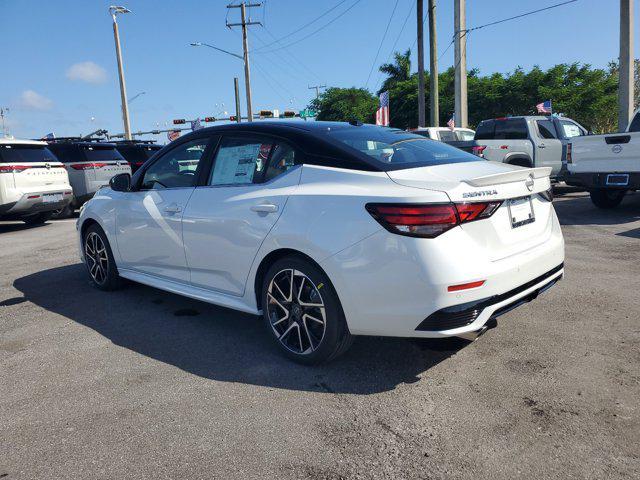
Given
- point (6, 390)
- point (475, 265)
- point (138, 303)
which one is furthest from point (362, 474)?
point (138, 303)

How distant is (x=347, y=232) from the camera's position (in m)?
3.06

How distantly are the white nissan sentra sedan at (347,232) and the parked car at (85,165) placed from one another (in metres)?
9.06

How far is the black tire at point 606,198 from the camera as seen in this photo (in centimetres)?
1020

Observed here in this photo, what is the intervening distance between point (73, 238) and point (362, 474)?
861 centimetres

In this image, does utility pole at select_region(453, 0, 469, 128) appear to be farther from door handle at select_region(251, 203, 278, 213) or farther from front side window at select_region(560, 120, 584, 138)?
door handle at select_region(251, 203, 278, 213)

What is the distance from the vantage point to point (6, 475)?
248cm

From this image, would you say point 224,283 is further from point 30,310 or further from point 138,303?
point 30,310

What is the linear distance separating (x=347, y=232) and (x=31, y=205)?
9.70 meters

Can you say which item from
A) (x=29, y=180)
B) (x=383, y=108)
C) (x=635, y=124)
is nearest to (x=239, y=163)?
(x=29, y=180)

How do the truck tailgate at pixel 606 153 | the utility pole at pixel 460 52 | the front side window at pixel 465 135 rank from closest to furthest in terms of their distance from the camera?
the truck tailgate at pixel 606 153 < the front side window at pixel 465 135 < the utility pole at pixel 460 52

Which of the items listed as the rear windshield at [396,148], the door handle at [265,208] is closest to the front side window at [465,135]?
the rear windshield at [396,148]

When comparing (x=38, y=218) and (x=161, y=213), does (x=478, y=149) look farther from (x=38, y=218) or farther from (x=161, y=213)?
(x=38, y=218)

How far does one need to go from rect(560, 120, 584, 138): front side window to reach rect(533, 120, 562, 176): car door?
1.05 ft

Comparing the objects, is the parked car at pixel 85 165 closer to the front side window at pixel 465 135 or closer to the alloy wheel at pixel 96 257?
the alloy wheel at pixel 96 257
